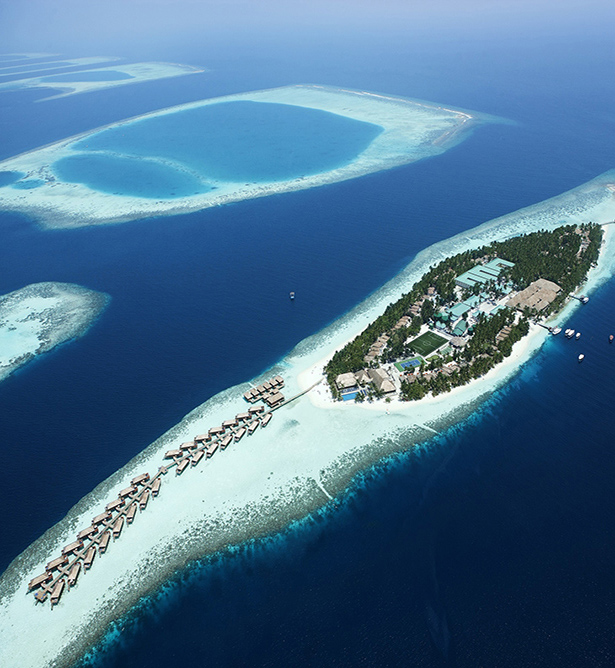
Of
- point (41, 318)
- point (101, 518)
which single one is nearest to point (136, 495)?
point (101, 518)

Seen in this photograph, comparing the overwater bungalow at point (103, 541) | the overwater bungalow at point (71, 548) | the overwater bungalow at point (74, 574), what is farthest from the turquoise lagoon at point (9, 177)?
the overwater bungalow at point (74, 574)

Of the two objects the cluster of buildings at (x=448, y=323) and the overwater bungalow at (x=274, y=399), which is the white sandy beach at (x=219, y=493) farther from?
the cluster of buildings at (x=448, y=323)

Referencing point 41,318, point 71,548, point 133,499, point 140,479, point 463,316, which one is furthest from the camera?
point 41,318

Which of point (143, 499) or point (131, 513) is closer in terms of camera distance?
point (131, 513)

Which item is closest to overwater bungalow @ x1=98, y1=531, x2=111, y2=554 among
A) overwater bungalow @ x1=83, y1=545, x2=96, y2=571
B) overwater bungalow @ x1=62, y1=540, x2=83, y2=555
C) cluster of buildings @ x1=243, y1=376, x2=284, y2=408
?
overwater bungalow @ x1=83, y1=545, x2=96, y2=571

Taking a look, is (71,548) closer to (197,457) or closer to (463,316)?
(197,457)

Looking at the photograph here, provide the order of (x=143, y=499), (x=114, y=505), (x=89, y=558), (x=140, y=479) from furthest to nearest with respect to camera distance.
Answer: (x=140, y=479)
(x=143, y=499)
(x=114, y=505)
(x=89, y=558)

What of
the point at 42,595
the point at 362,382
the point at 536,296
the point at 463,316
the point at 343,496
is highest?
the point at 536,296

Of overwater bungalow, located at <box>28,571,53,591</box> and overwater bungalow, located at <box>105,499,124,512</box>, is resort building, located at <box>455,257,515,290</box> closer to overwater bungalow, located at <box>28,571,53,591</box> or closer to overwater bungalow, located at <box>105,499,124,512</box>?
overwater bungalow, located at <box>105,499,124,512</box>

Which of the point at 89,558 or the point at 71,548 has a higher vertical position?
the point at 71,548
